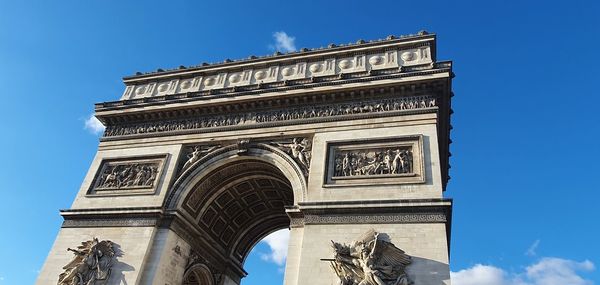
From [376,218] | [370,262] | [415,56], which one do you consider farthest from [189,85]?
[370,262]

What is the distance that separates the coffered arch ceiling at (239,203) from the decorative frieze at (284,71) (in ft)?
12.9

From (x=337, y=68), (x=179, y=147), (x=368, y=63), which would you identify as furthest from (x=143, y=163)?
(x=368, y=63)

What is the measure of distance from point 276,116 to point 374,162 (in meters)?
4.61

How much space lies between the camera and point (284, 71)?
19.2 metres

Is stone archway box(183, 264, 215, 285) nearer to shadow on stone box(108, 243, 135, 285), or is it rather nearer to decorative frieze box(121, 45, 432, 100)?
shadow on stone box(108, 243, 135, 285)

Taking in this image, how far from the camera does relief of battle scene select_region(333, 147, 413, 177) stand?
14492mm

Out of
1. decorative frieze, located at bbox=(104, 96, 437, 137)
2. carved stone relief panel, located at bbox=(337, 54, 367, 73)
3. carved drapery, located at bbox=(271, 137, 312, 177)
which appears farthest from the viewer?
carved stone relief panel, located at bbox=(337, 54, 367, 73)

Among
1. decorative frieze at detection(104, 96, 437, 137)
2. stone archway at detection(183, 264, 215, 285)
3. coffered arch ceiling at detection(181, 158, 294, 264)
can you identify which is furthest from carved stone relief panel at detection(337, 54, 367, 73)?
stone archway at detection(183, 264, 215, 285)

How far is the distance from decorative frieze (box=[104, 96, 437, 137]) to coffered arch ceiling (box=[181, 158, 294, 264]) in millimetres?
1868

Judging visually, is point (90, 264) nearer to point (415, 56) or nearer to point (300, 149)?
point (300, 149)

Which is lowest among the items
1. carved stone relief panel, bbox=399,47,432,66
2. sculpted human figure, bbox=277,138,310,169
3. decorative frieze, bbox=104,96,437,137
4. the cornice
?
sculpted human figure, bbox=277,138,310,169

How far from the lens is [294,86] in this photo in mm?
17312

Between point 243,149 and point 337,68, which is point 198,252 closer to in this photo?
point 243,149

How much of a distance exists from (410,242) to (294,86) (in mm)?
7713
